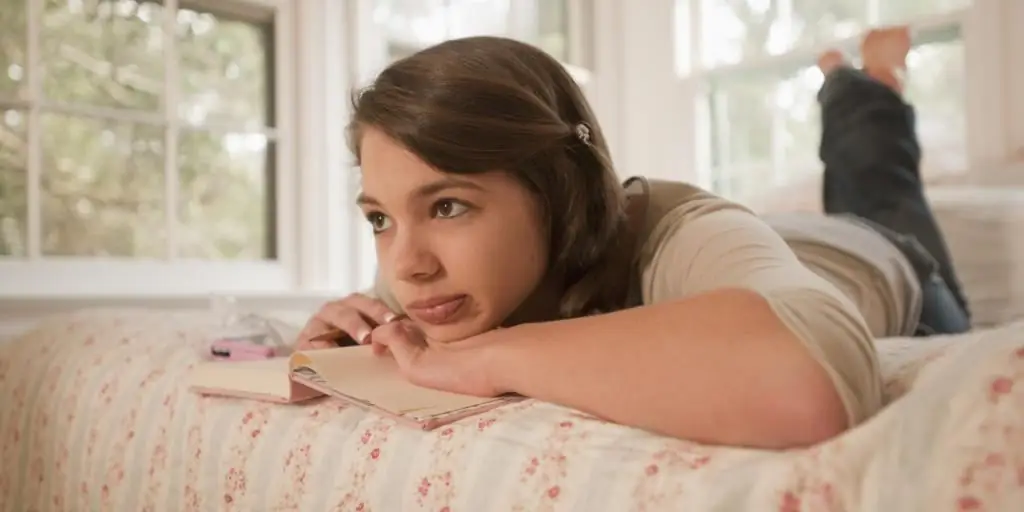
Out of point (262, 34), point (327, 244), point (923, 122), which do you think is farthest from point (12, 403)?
point (923, 122)

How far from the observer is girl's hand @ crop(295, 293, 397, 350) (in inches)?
38.3

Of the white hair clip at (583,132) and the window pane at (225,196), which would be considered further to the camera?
the window pane at (225,196)

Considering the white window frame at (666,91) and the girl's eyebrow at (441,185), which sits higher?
the white window frame at (666,91)

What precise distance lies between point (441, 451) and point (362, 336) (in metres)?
0.39

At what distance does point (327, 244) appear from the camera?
7.03 ft

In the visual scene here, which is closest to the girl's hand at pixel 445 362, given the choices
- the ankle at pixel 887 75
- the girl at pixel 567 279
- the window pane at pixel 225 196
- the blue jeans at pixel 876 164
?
the girl at pixel 567 279

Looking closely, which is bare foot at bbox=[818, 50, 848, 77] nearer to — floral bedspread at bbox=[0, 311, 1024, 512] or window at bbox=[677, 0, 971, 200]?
window at bbox=[677, 0, 971, 200]

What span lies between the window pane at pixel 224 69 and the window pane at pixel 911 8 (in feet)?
4.82

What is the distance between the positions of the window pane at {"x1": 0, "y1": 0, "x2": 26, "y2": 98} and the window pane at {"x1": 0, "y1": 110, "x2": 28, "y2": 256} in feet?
0.19

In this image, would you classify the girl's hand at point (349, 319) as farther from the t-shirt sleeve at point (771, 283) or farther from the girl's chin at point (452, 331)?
the t-shirt sleeve at point (771, 283)

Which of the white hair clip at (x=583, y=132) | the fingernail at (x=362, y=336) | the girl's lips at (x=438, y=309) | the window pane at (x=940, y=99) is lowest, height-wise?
the fingernail at (x=362, y=336)

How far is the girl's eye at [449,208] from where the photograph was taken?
793 mm

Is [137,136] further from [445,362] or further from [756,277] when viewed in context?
[756,277]

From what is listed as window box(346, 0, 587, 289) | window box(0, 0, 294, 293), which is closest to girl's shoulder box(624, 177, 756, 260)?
window box(346, 0, 587, 289)
